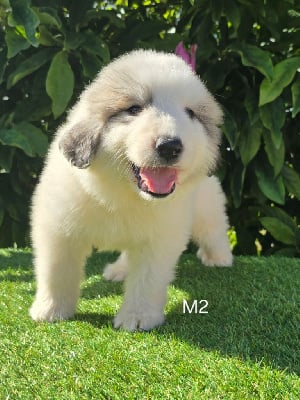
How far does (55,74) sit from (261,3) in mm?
1277

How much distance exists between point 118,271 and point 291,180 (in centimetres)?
128

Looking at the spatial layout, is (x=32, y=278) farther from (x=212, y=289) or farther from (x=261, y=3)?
(x=261, y=3)

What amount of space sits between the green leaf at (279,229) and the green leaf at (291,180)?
22 cm

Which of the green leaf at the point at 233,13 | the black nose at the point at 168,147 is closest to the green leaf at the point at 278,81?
the green leaf at the point at 233,13

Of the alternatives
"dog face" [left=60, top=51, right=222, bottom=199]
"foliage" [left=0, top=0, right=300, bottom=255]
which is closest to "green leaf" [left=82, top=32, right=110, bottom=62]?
"foliage" [left=0, top=0, right=300, bottom=255]

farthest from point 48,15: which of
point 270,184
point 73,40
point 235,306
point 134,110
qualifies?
point 235,306

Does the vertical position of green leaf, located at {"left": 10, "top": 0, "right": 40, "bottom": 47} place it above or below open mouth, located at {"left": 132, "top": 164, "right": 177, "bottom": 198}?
above

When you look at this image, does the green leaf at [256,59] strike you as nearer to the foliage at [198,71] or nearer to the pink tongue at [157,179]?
the foliage at [198,71]

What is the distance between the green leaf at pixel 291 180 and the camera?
12.1ft

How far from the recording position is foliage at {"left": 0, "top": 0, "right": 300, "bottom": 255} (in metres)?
3.24

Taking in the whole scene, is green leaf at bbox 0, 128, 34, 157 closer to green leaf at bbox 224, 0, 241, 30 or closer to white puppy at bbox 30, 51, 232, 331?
white puppy at bbox 30, 51, 232, 331

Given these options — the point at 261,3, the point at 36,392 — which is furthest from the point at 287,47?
the point at 36,392

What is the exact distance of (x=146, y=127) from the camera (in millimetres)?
1930

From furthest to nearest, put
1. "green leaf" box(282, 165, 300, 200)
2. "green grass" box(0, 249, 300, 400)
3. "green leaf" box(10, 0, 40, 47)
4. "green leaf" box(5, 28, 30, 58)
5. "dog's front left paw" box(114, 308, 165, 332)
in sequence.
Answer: "green leaf" box(282, 165, 300, 200) < "green leaf" box(5, 28, 30, 58) < "green leaf" box(10, 0, 40, 47) < "dog's front left paw" box(114, 308, 165, 332) < "green grass" box(0, 249, 300, 400)
